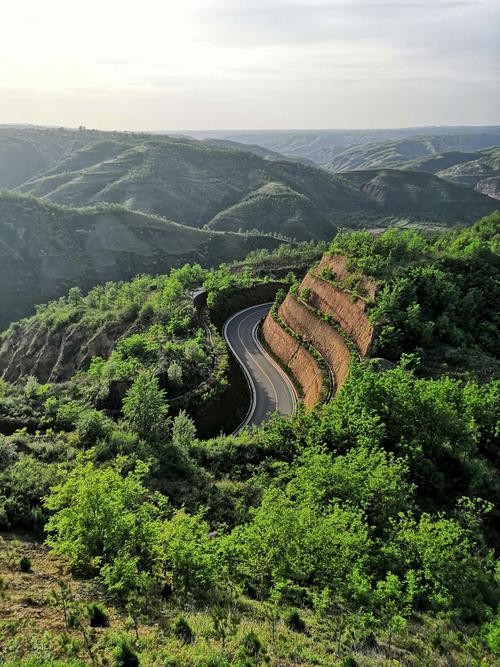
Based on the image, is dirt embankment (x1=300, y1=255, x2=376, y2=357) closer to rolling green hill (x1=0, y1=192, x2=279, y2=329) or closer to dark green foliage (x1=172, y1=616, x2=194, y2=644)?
dark green foliage (x1=172, y1=616, x2=194, y2=644)

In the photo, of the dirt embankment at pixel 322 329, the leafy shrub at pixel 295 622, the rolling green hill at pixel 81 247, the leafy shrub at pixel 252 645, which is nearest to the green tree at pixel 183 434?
the dirt embankment at pixel 322 329

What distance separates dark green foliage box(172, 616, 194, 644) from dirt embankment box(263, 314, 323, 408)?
25715 millimetres

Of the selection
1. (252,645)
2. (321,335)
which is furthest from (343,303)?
(252,645)

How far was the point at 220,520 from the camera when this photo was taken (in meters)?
22.9

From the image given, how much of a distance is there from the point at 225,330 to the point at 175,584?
140ft

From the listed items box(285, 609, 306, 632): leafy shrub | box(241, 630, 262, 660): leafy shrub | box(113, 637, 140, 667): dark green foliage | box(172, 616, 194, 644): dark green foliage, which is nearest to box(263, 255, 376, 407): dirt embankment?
box(285, 609, 306, 632): leafy shrub

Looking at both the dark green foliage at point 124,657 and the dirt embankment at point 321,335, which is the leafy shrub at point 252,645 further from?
the dirt embankment at point 321,335

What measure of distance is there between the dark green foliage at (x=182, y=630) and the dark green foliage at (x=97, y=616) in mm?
2101

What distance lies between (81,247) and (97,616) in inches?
5597

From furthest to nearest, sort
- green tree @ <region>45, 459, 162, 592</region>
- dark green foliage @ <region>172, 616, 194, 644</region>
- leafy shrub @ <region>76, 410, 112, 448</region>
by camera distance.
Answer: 1. leafy shrub @ <region>76, 410, 112, 448</region>
2. green tree @ <region>45, 459, 162, 592</region>
3. dark green foliage @ <region>172, 616, 194, 644</region>

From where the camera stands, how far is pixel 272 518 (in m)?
17.0

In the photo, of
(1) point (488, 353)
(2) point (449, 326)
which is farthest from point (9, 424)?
(1) point (488, 353)

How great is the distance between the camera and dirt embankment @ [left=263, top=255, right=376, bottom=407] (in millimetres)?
40938

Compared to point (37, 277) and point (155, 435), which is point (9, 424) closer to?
point (155, 435)
